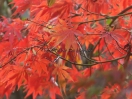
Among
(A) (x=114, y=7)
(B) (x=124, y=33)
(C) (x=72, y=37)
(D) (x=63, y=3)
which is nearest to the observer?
(C) (x=72, y=37)

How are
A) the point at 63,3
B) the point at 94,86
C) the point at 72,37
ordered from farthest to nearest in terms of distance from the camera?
the point at 63,3 < the point at 72,37 < the point at 94,86

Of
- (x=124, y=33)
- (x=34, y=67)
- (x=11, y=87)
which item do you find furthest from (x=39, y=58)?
(x=124, y=33)

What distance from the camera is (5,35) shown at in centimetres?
136

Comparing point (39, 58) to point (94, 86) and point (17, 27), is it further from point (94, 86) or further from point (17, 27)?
point (94, 86)

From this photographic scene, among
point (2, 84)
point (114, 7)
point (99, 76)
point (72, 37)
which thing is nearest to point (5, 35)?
point (2, 84)

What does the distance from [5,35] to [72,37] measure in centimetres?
43

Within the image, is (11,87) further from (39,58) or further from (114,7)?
(114,7)

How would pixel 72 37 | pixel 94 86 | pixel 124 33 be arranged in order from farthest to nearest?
pixel 124 33
pixel 72 37
pixel 94 86

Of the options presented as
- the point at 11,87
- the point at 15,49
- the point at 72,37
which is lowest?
the point at 11,87

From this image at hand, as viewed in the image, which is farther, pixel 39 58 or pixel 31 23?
pixel 31 23

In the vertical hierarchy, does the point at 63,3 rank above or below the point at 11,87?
above

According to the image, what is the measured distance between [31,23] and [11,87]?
287 millimetres

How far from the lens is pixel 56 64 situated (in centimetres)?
125

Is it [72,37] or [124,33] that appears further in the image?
[124,33]
